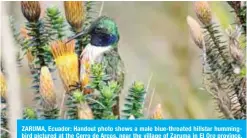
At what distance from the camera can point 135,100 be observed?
11.0ft

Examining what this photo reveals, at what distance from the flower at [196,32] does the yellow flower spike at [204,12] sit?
2cm

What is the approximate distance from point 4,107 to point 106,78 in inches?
10.6

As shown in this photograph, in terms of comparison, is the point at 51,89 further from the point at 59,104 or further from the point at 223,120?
the point at 223,120

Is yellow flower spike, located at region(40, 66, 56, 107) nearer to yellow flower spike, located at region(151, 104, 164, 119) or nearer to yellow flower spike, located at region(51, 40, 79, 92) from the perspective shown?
yellow flower spike, located at region(51, 40, 79, 92)

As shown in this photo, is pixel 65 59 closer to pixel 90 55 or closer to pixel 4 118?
pixel 90 55

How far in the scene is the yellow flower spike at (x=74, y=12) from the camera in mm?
3395

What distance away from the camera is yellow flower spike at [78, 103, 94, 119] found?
3357 millimetres

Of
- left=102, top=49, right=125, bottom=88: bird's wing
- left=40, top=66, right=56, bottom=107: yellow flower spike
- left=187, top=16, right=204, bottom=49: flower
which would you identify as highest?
left=187, top=16, right=204, bottom=49: flower

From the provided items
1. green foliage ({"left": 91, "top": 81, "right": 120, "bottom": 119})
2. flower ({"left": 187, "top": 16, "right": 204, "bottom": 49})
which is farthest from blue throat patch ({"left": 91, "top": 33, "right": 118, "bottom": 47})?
flower ({"left": 187, "top": 16, "right": 204, "bottom": 49})

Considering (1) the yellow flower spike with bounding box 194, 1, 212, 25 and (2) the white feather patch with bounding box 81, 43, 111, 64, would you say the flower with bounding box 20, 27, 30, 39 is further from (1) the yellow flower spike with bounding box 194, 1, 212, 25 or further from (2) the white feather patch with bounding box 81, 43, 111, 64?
(1) the yellow flower spike with bounding box 194, 1, 212, 25

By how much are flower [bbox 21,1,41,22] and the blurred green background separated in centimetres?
2

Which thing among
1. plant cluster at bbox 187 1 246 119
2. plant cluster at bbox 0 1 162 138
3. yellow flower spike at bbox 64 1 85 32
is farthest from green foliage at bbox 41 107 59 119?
plant cluster at bbox 187 1 246 119

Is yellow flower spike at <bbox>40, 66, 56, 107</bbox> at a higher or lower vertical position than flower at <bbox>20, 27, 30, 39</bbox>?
lower

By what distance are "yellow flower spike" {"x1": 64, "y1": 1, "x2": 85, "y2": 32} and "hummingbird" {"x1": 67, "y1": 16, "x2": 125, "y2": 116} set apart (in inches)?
1.1
